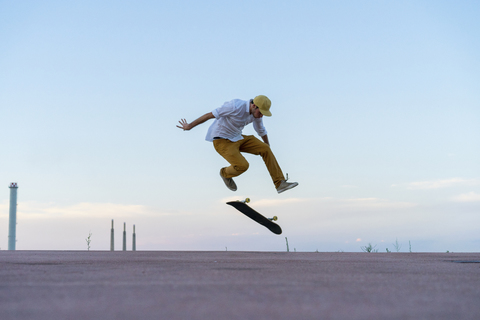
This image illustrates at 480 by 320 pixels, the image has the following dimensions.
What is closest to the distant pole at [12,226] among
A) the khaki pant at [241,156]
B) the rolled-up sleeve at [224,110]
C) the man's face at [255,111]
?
the khaki pant at [241,156]

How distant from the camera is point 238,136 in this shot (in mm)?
8445

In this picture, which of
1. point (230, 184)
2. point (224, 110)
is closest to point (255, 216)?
point (230, 184)

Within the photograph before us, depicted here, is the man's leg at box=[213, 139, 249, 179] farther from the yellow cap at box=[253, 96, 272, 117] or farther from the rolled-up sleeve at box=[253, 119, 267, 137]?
the yellow cap at box=[253, 96, 272, 117]

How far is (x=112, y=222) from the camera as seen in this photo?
30438mm

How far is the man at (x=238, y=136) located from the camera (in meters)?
7.96

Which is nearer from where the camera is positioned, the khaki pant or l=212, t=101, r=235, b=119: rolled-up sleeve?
l=212, t=101, r=235, b=119: rolled-up sleeve

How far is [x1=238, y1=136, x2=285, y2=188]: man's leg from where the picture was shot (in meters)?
8.62

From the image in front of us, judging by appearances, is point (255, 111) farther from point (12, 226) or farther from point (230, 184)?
point (12, 226)

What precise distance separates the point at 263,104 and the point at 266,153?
108 cm
